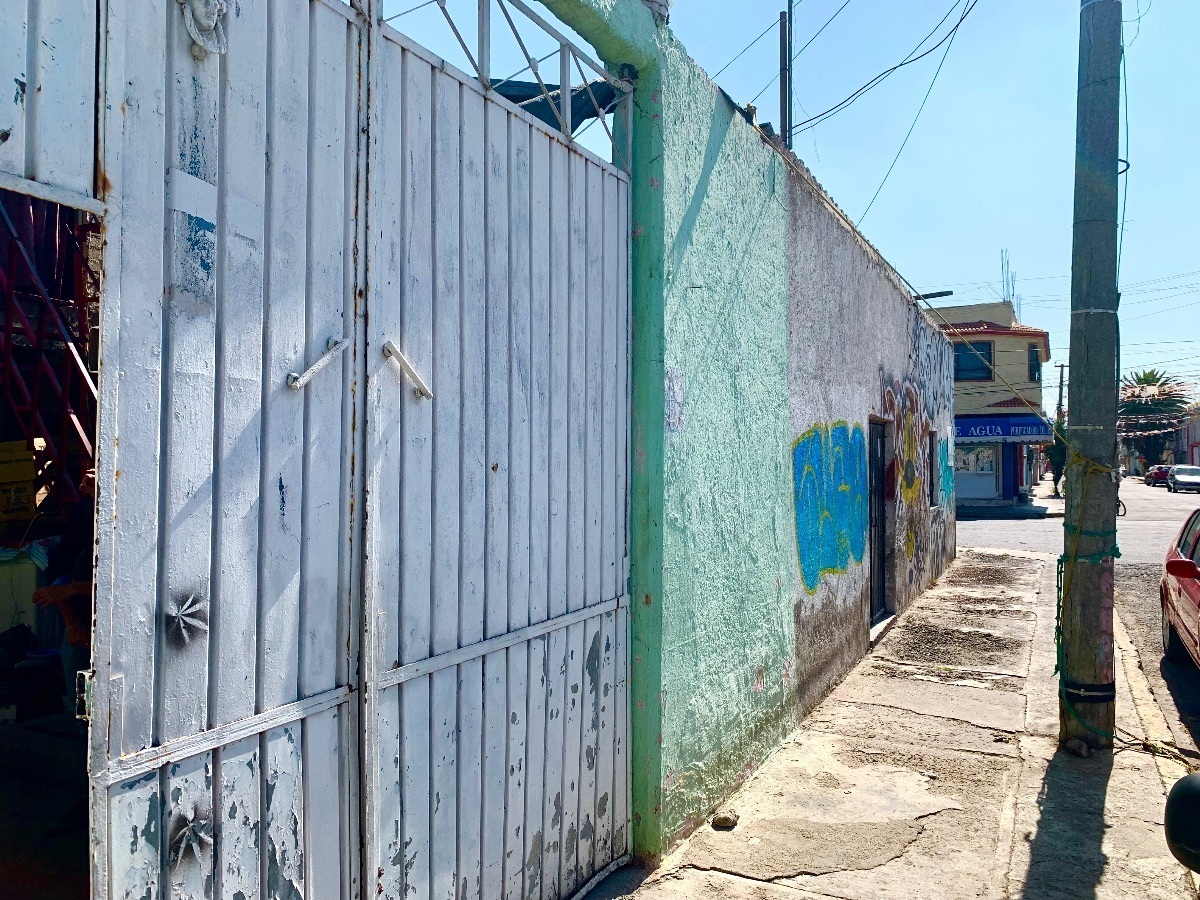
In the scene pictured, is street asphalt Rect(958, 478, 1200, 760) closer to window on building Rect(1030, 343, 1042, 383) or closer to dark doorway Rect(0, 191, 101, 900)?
window on building Rect(1030, 343, 1042, 383)

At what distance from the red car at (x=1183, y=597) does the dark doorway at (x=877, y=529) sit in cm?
263

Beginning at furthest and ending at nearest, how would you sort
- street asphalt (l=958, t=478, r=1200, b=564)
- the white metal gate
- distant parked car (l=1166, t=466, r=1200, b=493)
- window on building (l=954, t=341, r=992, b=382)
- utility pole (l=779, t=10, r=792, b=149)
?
distant parked car (l=1166, t=466, r=1200, b=493) → window on building (l=954, t=341, r=992, b=382) → street asphalt (l=958, t=478, r=1200, b=564) → utility pole (l=779, t=10, r=792, b=149) → the white metal gate

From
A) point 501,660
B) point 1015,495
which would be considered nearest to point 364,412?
point 501,660

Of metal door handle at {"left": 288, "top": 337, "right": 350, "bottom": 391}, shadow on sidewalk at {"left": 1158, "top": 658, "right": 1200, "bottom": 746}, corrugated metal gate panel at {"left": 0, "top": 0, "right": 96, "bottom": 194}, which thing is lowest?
shadow on sidewalk at {"left": 1158, "top": 658, "right": 1200, "bottom": 746}

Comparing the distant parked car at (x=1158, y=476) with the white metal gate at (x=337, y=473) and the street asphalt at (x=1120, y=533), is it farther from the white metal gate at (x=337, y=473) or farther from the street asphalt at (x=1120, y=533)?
the white metal gate at (x=337, y=473)

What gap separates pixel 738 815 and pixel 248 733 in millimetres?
3161

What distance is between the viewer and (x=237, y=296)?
221 centimetres

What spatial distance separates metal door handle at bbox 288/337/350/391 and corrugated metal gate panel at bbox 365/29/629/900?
13 cm

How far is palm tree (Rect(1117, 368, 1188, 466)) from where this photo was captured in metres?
57.7

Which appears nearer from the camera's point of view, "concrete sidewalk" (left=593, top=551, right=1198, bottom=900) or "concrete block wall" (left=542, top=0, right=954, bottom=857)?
"concrete sidewalk" (left=593, top=551, right=1198, bottom=900)

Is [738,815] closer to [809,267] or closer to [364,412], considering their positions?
[364,412]

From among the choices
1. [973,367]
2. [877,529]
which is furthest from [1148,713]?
[973,367]

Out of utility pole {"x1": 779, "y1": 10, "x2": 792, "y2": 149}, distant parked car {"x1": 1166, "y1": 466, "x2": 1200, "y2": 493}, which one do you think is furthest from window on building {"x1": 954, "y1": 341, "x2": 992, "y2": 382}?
utility pole {"x1": 779, "y1": 10, "x2": 792, "y2": 149}

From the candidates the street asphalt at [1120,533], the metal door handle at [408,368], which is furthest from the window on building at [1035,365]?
the metal door handle at [408,368]
